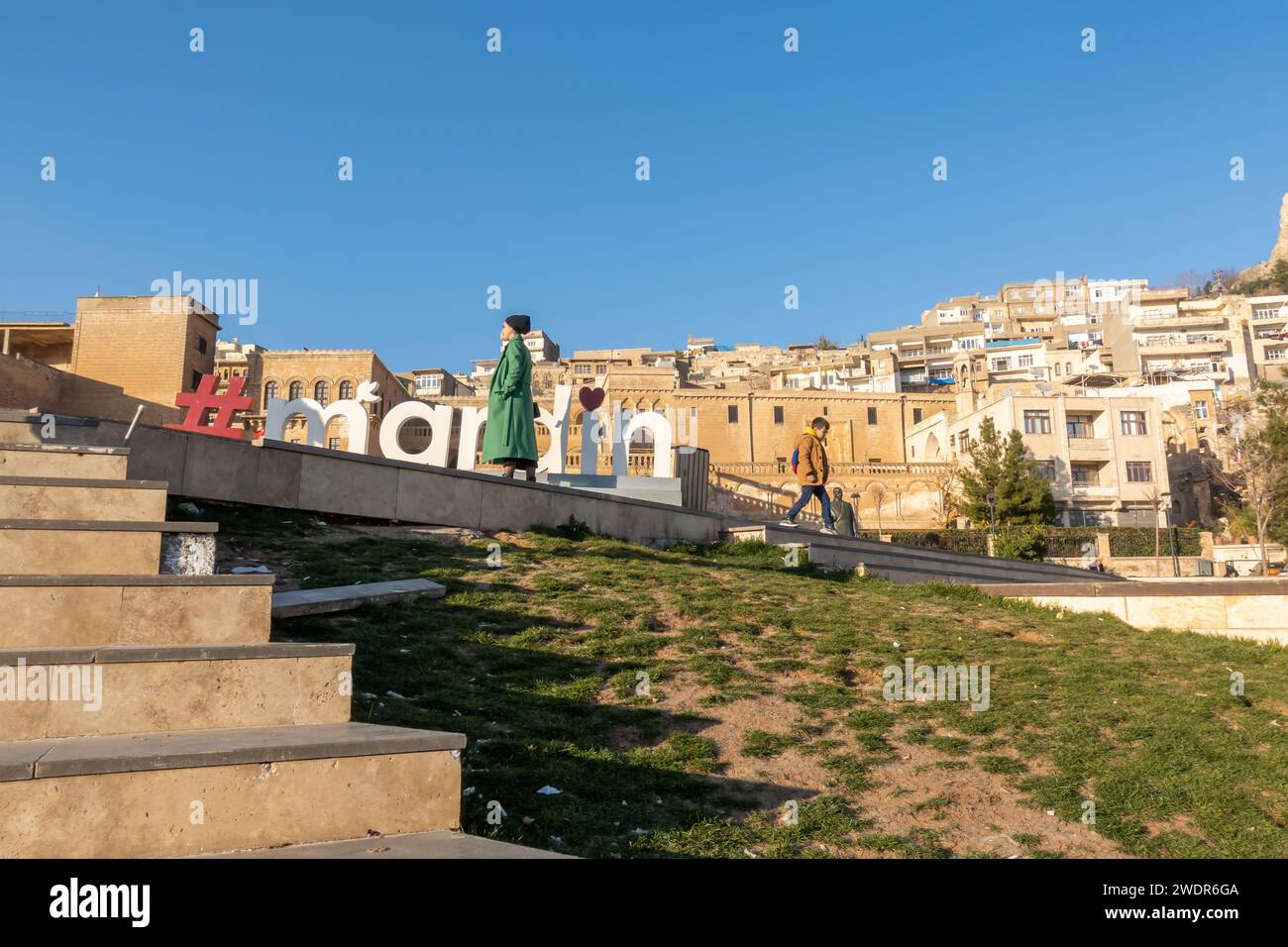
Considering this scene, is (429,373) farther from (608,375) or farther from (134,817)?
(134,817)

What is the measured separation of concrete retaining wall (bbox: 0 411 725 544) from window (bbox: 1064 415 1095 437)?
44225 millimetres

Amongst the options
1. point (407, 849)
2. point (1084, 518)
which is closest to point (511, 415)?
point (407, 849)

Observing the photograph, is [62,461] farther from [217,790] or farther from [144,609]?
[217,790]

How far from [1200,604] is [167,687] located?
11.8 meters

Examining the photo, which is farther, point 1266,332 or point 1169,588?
point 1266,332

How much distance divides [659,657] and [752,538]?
907 centimetres

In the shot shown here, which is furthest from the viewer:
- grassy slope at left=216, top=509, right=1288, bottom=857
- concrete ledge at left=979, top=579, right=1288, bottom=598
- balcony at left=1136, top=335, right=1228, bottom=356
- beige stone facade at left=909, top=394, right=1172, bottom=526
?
balcony at left=1136, top=335, right=1228, bottom=356

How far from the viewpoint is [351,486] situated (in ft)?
42.5

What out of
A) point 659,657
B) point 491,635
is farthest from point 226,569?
point 659,657

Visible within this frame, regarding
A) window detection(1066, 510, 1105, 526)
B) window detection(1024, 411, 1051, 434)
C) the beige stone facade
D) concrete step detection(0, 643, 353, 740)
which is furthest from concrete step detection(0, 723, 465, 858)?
window detection(1024, 411, 1051, 434)

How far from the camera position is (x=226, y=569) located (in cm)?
882

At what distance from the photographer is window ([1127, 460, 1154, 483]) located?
50.8 meters

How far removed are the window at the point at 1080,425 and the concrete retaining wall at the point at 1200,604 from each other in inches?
1751

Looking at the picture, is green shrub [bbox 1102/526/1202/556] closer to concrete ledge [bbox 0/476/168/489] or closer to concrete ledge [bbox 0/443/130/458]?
concrete ledge [bbox 0/443/130/458]
